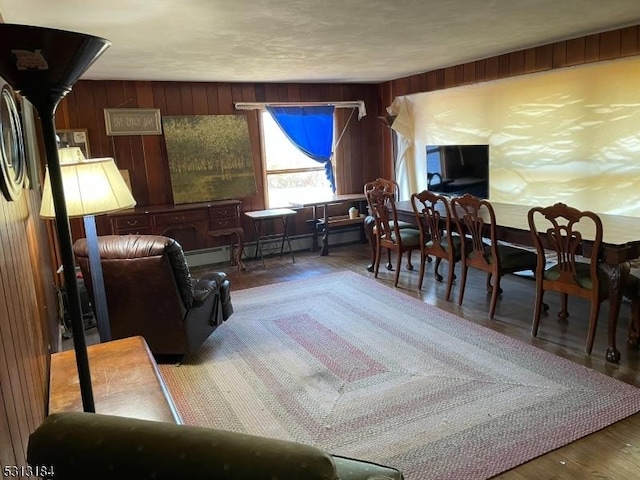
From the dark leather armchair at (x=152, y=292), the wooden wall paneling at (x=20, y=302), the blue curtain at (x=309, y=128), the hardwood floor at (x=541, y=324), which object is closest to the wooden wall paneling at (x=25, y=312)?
the wooden wall paneling at (x=20, y=302)

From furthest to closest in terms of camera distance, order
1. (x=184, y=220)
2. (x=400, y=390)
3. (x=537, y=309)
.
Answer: (x=184, y=220)
(x=537, y=309)
(x=400, y=390)

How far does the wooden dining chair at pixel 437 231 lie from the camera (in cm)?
402

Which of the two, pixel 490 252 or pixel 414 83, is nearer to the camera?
pixel 490 252

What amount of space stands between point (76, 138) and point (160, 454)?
5.08 metres

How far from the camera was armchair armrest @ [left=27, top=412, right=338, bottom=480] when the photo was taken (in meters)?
0.79

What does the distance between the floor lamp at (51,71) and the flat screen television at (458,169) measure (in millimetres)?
4658

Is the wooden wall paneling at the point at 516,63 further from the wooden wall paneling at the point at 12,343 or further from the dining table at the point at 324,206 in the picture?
the wooden wall paneling at the point at 12,343

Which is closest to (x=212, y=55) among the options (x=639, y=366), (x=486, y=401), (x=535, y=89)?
(x=535, y=89)

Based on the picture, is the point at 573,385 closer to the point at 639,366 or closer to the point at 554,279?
the point at 639,366

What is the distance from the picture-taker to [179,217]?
5.30 meters

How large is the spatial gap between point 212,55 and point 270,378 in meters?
2.64

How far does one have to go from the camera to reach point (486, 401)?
259 cm

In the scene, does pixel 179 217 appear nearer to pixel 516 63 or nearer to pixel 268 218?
pixel 268 218

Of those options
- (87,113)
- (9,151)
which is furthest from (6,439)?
(87,113)
